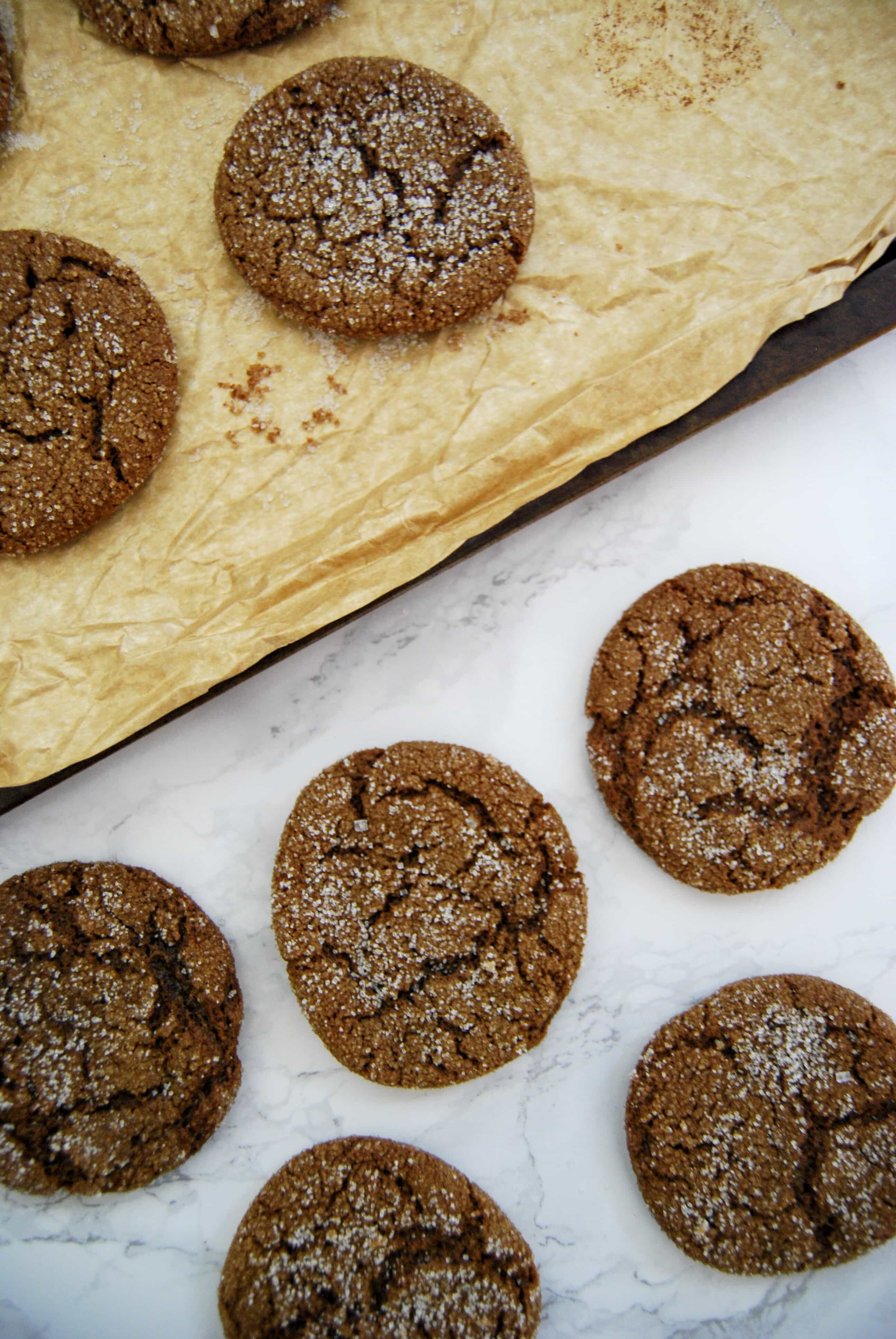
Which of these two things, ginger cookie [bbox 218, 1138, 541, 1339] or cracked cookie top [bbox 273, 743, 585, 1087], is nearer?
ginger cookie [bbox 218, 1138, 541, 1339]

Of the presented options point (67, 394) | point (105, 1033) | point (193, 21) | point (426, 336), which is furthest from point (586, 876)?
point (193, 21)

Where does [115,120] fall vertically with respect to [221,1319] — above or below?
above

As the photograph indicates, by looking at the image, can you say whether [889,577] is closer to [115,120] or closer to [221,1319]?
[115,120]

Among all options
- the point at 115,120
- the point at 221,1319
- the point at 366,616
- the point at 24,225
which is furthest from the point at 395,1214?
the point at 115,120

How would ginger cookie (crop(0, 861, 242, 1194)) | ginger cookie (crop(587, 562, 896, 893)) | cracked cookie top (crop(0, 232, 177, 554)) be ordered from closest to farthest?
cracked cookie top (crop(0, 232, 177, 554)) < ginger cookie (crop(0, 861, 242, 1194)) < ginger cookie (crop(587, 562, 896, 893))

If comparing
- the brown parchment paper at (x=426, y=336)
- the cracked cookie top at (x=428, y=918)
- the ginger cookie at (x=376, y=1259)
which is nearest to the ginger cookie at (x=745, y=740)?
the cracked cookie top at (x=428, y=918)

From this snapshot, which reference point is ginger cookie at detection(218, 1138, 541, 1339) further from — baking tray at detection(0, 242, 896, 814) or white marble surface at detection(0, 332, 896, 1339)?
baking tray at detection(0, 242, 896, 814)

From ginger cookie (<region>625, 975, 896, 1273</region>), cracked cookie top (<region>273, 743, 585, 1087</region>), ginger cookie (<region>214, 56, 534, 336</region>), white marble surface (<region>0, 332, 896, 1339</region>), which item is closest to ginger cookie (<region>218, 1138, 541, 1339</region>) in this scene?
white marble surface (<region>0, 332, 896, 1339</region>)
